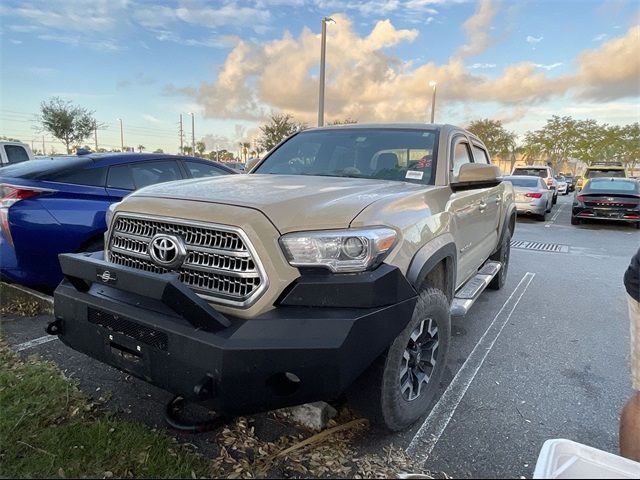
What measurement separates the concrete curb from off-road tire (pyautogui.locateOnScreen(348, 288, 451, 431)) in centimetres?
339

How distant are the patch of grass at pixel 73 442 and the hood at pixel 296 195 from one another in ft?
4.26

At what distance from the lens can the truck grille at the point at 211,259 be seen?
2059mm

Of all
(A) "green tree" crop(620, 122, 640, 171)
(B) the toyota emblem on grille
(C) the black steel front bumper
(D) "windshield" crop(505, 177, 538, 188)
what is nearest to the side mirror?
(C) the black steel front bumper

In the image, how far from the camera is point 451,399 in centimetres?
301

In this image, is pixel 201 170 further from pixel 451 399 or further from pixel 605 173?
pixel 605 173

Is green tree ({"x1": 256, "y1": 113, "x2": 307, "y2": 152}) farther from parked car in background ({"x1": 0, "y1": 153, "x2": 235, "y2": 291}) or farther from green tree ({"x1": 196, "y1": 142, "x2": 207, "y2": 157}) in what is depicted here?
green tree ({"x1": 196, "y1": 142, "x2": 207, "y2": 157})

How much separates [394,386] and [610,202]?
42.3 ft

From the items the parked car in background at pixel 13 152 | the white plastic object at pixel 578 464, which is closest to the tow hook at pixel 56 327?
the white plastic object at pixel 578 464

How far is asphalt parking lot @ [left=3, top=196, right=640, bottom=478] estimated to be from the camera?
250 cm

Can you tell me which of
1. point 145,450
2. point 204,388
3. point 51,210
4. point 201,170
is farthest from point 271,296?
point 201,170

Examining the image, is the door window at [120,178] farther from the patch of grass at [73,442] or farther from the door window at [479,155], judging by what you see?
the door window at [479,155]

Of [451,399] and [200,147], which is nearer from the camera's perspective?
[451,399]

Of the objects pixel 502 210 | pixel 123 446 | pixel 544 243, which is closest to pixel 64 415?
pixel 123 446

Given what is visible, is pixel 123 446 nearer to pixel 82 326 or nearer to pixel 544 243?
pixel 82 326
